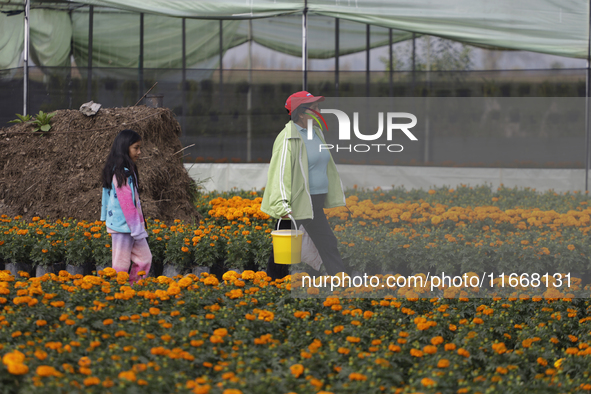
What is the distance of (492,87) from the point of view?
1147 cm

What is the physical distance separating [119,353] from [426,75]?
386 inches

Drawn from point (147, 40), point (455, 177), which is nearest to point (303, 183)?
point (455, 177)

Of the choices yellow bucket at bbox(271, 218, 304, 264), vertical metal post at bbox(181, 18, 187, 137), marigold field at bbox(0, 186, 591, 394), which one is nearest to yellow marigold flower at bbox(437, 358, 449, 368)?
marigold field at bbox(0, 186, 591, 394)

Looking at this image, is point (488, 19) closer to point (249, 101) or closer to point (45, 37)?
point (249, 101)

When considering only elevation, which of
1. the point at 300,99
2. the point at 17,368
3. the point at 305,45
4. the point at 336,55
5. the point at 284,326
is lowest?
the point at 284,326

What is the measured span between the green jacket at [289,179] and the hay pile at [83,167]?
307 cm

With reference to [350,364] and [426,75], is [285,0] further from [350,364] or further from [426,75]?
[350,364]

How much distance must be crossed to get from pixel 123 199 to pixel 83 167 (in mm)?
3378

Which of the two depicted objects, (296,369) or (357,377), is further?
(296,369)

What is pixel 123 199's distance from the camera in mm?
4918

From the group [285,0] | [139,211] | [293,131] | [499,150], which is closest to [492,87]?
[499,150]

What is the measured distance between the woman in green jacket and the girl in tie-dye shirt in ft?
3.48

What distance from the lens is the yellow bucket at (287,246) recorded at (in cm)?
480

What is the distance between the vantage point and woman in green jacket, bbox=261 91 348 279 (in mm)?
4828
